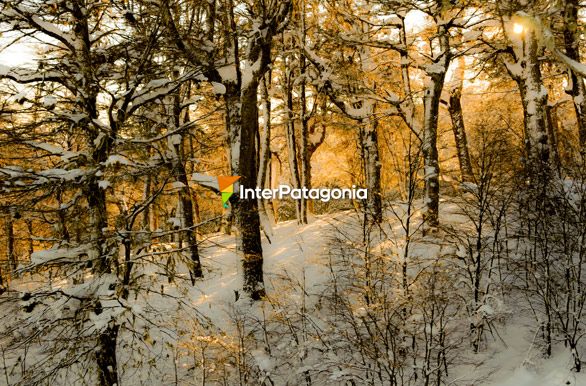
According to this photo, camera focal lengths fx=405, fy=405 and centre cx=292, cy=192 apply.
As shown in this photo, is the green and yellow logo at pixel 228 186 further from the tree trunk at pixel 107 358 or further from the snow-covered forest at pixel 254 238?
the tree trunk at pixel 107 358

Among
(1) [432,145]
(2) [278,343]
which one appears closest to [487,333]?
(2) [278,343]

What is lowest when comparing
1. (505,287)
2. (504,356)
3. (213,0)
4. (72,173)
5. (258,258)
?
(504,356)

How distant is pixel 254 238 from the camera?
1002 cm

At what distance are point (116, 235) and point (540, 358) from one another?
781 centimetres

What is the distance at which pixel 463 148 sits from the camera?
16547mm

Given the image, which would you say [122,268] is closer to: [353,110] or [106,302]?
[106,302]

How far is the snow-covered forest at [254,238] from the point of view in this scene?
6.16m

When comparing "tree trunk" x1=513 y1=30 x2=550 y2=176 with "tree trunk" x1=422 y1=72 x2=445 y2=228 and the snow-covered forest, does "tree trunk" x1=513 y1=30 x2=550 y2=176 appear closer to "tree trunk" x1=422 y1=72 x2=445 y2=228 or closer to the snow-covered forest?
the snow-covered forest

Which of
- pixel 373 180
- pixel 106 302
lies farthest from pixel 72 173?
pixel 373 180

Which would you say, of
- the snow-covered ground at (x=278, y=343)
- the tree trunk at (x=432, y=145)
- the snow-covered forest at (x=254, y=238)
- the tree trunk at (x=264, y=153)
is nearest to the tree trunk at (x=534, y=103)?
the snow-covered forest at (x=254, y=238)

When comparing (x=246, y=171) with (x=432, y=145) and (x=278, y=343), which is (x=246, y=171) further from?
(x=432, y=145)

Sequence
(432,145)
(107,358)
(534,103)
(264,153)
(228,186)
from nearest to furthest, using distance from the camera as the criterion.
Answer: (107,358)
(228,186)
(534,103)
(432,145)
(264,153)

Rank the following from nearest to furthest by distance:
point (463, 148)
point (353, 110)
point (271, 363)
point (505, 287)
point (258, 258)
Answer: point (271, 363) < point (505, 287) < point (258, 258) < point (353, 110) < point (463, 148)

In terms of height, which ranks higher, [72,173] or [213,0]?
[213,0]
